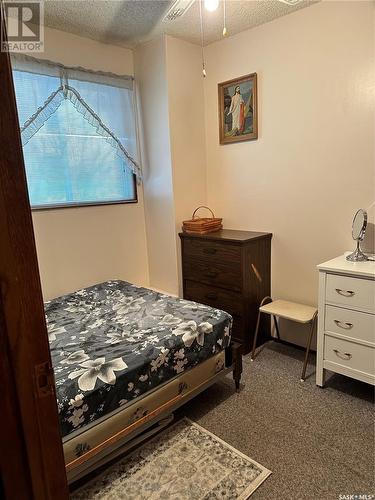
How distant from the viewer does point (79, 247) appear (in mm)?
2947

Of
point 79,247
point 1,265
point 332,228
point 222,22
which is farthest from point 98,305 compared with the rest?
point 222,22

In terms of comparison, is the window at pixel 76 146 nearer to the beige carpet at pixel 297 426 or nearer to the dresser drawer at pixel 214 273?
the dresser drawer at pixel 214 273

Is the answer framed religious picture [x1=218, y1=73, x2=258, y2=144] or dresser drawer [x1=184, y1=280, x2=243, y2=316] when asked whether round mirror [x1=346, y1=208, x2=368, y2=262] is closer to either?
dresser drawer [x1=184, y1=280, x2=243, y2=316]

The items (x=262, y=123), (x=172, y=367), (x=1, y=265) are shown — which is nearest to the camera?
(x=1, y=265)

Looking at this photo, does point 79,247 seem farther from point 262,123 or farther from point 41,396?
point 41,396

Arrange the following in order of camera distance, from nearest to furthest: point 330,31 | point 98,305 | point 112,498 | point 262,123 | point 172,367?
point 112,498
point 172,367
point 330,31
point 98,305
point 262,123

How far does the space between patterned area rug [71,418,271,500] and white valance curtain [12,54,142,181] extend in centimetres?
220

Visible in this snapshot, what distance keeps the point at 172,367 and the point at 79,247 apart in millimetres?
1506

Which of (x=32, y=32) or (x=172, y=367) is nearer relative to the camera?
(x=172, y=367)

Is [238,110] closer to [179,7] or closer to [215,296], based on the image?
[179,7]

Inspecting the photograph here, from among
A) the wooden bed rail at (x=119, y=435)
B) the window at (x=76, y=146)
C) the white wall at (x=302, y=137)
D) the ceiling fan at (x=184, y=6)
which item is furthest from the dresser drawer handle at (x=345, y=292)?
the window at (x=76, y=146)

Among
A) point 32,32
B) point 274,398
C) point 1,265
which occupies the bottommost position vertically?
point 274,398

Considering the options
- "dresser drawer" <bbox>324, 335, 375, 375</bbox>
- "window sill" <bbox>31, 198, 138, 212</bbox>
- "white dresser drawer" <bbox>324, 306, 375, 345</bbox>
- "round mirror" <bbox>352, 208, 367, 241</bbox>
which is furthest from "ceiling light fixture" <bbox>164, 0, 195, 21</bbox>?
"dresser drawer" <bbox>324, 335, 375, 375</bbox>

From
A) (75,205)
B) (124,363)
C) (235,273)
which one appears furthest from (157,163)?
(124,363)
